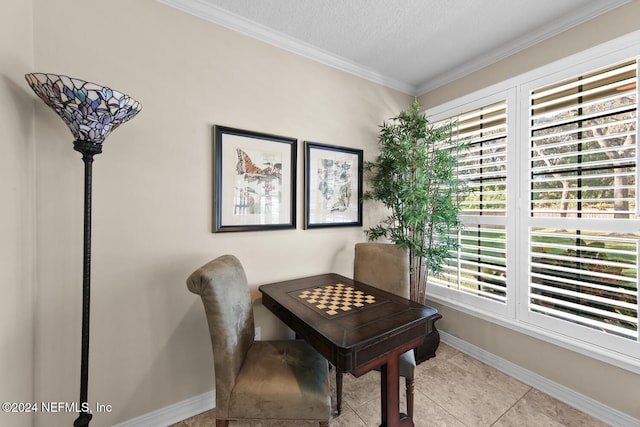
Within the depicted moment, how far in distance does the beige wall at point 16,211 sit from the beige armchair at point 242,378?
2.34 feet

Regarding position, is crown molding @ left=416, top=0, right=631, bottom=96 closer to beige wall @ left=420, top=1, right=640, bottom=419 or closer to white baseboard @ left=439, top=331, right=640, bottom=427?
beige wall @ left=420, top=1, right=640, bottom=419

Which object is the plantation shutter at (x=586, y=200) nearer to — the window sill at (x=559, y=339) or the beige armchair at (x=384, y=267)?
the window sill at (x=559, y=339)

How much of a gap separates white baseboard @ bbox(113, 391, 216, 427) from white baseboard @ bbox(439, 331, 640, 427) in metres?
2.25

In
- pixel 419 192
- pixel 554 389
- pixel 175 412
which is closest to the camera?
pixel 175 412

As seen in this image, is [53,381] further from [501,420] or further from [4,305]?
[501,420]

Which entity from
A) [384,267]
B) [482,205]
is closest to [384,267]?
[384,267]

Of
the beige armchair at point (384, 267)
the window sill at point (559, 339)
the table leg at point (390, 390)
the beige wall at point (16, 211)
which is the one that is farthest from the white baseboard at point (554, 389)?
the beige wall at point (16, 211)

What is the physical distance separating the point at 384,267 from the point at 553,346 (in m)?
1.33

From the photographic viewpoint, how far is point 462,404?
1.71 metres

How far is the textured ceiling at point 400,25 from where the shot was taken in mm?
1649

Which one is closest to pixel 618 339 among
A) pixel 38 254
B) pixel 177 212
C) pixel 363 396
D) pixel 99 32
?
pixel 363 396

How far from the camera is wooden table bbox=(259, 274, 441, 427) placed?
108cm

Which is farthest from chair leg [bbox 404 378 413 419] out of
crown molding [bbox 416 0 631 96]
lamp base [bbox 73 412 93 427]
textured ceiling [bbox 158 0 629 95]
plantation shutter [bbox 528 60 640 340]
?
crown molding [bbox 416 0 631 96]

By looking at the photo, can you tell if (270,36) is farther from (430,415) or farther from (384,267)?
(430,415)
